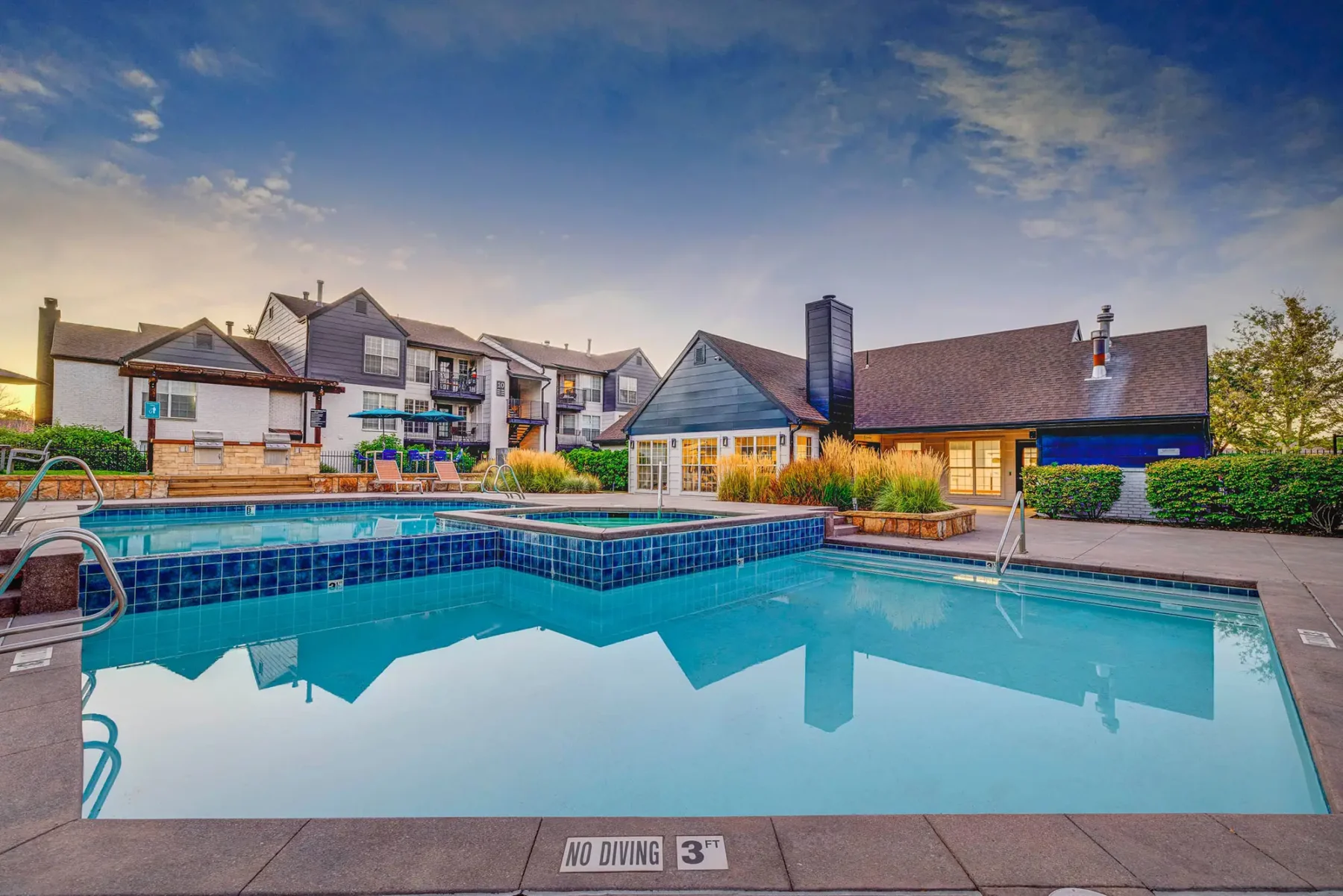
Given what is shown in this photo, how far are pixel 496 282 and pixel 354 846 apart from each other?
15467mm

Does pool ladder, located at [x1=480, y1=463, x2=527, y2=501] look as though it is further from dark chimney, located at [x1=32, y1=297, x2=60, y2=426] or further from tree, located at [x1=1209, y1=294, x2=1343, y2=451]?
tree, located at [x1=1209, y1=294, x2=1343, y2=451]

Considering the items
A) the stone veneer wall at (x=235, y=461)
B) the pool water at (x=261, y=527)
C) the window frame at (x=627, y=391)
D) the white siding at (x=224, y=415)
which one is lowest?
the pool water at (x=261, y=527)

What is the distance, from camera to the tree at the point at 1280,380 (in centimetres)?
1836

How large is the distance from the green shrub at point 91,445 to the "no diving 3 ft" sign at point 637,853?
61.3 ft

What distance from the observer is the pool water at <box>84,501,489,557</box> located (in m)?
7.33

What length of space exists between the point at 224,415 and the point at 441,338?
329 inches

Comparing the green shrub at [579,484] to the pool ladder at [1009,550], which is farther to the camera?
the green shrub at [579,484]

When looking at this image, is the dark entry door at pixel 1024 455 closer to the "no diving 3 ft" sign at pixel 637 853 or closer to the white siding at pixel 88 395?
the "no diving 3 ft" sign at pixel 637 853

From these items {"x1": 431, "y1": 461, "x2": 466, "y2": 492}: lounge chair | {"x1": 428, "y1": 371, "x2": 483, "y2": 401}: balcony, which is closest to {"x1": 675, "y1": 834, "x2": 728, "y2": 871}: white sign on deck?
{"x1": 431, "y1": 461, "x2": 466, "y2": 492}: lounge chair

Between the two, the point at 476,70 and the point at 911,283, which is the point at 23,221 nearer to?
the point at 476,70

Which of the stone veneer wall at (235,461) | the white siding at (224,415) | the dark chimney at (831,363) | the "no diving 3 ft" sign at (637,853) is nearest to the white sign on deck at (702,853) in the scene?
the "no diving 3 ft" sign at (637,853)

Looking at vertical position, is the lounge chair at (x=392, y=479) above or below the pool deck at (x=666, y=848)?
above

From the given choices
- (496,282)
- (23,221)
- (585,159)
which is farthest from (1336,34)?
(23,221)

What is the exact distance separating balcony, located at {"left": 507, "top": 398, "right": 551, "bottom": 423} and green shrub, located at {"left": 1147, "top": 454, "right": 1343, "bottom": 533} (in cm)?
2138
